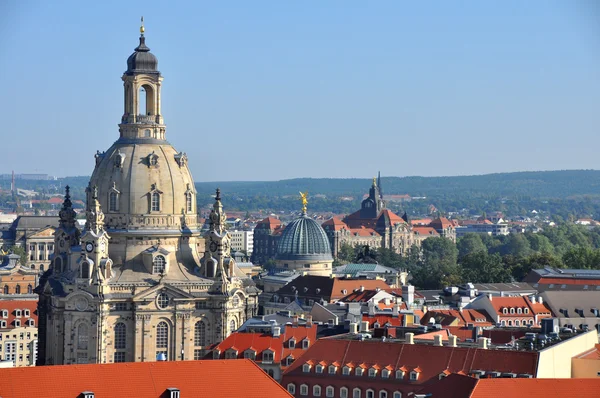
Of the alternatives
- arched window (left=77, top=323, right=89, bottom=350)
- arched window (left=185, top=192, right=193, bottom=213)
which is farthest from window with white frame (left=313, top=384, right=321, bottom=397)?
arched window (left=185, top=192, right=193, bottom=213)

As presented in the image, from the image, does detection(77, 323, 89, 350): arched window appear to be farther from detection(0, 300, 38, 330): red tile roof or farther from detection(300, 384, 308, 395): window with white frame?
detection(300, 384, 308, 395): window with white frame

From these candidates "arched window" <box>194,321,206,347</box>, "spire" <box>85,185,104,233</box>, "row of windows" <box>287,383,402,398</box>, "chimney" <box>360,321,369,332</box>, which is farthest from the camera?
"arched window" <box>194,321,206,347</box>

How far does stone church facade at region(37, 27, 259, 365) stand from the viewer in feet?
417

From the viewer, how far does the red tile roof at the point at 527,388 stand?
271 feet

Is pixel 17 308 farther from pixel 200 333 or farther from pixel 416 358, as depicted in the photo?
pixel 416 358

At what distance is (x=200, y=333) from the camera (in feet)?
427

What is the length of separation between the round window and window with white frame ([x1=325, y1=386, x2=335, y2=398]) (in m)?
33.7

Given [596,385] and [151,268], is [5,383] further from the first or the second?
[151,268]

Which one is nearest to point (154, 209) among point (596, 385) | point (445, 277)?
point (596, 385)

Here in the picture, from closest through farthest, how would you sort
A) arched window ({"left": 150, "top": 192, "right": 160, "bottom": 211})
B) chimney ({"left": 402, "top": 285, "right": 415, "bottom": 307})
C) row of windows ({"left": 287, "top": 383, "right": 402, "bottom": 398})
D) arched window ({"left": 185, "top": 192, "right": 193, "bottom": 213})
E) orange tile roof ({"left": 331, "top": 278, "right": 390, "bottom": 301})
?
row of windows ({"left": 287, "top": 383, "right": 402, "bottom": 398})
arched window ({"left": 150, "top": 192, "right": 160, "bottom": 211})
arched window ({"left": 185, "top": 192, "right": 193, "bottom": 213})
chimney ({"left": 402, "top": 285, "right": 415, "bottom": 307})
orange tile roof ({"left": 331, "top": 278, "right": 390, "bottom": 301})

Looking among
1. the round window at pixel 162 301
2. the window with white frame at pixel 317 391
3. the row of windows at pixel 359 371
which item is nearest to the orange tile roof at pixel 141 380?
the row of windows at pixel 359 371

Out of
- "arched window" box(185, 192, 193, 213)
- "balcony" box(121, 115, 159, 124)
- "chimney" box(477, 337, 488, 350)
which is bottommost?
"chimney" box(477, 337, 488, 350)

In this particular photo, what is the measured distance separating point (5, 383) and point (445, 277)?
397 ft

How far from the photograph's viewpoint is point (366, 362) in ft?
318
